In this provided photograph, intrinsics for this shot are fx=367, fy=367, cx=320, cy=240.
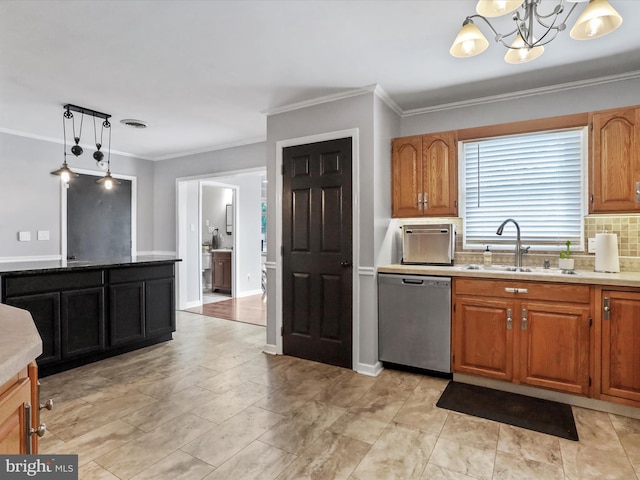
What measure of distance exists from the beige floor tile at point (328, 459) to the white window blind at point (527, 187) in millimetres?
2279

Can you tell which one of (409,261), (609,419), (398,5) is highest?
(398,5)

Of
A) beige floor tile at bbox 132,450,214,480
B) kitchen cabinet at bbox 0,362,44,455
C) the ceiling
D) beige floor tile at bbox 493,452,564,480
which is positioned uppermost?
the ceiling

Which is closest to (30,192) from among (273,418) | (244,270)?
(244,270)

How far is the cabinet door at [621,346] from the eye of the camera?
2.42 m

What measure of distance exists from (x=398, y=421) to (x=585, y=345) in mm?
1423

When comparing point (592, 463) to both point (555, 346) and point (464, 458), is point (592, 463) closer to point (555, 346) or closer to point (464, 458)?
point (464, 458)

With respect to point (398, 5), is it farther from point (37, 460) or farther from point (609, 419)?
point (609, 419)

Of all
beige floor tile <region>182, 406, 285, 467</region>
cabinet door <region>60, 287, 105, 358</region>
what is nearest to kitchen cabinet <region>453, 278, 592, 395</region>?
beige floor tile <region>182, 406, 285, 467</region>

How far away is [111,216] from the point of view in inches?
217

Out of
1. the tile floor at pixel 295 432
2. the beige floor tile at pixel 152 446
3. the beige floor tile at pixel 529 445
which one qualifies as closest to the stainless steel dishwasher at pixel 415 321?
the tile floor at pixel 295 432

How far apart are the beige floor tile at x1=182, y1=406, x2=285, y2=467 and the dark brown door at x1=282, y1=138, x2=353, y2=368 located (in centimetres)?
105

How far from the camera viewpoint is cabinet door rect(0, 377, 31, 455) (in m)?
0.90

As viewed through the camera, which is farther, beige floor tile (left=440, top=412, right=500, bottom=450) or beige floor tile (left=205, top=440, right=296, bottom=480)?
beige floor tile (left=440, top=412, right=500, bottom=450)

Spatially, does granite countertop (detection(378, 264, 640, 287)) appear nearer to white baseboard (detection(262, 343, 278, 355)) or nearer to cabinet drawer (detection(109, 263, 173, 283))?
white baseboard (detection(262, 343, 278, 355))
